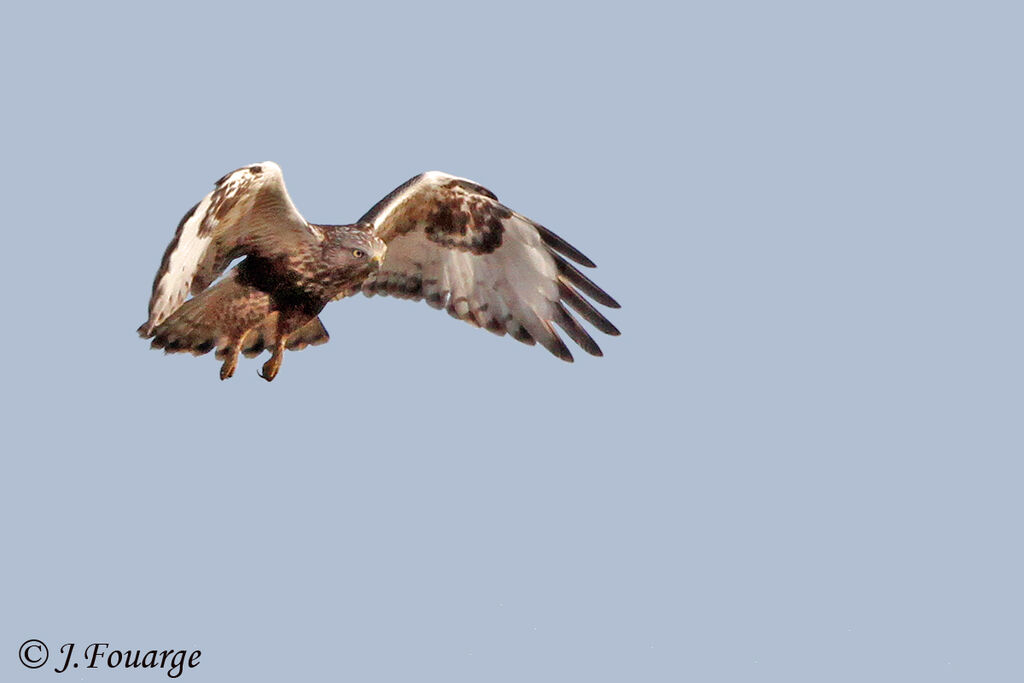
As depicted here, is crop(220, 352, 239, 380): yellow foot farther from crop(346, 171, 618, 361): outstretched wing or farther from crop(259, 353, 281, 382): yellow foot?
crop(346, 171, 618, 361): outstretched wing

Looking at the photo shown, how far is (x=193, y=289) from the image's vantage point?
34.2ft

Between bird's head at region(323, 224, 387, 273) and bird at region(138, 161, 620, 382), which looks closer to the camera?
bird at region(138, 161, 620, 382)

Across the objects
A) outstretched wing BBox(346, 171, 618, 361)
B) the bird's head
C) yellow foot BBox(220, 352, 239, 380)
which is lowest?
yellow foot BBox(220, 352, 239, 380)

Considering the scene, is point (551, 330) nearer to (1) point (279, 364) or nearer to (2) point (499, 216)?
(2) point (499, 216)

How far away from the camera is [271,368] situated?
1067 centimetres

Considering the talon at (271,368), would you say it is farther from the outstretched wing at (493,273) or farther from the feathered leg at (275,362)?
the outstretched wing at (493,273)

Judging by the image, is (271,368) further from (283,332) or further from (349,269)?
(349,269)

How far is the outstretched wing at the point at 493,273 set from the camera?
11570mm

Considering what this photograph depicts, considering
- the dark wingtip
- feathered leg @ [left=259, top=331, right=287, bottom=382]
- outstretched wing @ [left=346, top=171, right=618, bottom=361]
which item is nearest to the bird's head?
feathered leg @ [left=259, top=331, right=287, bottom=382]

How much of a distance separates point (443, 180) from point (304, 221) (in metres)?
1.39

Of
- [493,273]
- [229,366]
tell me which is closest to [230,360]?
[229,366]

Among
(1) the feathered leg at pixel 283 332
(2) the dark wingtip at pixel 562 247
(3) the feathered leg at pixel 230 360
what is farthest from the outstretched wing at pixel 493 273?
(3) the feathered leg at pixel 230 360

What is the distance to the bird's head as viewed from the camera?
10.2 metres

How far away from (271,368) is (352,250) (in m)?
1.08
